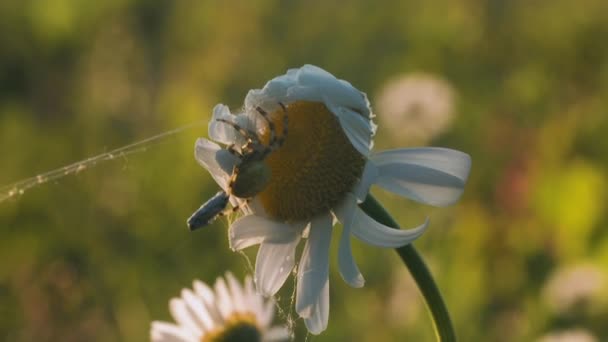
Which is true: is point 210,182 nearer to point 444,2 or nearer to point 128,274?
point 128,274

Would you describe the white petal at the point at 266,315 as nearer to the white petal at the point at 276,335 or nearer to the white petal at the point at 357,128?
the white petal at the point at 276,335

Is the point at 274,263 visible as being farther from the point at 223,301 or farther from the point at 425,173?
the point at 223,301

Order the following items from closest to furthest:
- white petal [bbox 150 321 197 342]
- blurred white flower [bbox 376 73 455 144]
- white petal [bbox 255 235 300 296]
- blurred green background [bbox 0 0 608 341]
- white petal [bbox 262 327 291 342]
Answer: white petal [bbox 255 235 300 296]
white petal [bbox 150 321 197 342]
white petal [bbox 262 327 291 342]
blurred green background [bbox 0 0 608 341]
blurred white flower [bbox 376 73 455 144]

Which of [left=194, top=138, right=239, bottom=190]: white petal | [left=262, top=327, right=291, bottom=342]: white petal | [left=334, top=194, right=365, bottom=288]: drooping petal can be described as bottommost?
[left=334, top=194, right=365, bottom=288]: drooping petal

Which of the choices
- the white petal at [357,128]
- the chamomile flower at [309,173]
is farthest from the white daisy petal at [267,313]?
the white petal at [357,128]

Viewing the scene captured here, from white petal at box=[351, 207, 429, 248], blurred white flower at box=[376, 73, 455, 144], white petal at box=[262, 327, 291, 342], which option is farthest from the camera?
blurred white flower at box=[376, 73, 455, 144]

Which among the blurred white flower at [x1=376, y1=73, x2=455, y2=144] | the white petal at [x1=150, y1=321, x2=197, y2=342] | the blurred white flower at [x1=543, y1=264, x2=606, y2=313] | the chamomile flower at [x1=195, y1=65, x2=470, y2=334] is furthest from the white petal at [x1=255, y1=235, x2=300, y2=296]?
the blurred white flower at [x1=376, y1=73, x2=455, y2=144]

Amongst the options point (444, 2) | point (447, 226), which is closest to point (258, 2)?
point (444, 2)

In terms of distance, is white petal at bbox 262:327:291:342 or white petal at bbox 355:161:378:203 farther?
white petal at bbox 262:327:291:342

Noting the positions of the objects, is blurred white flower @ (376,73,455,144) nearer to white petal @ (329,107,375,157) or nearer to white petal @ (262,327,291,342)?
white petal @ (262,327,291,342)
